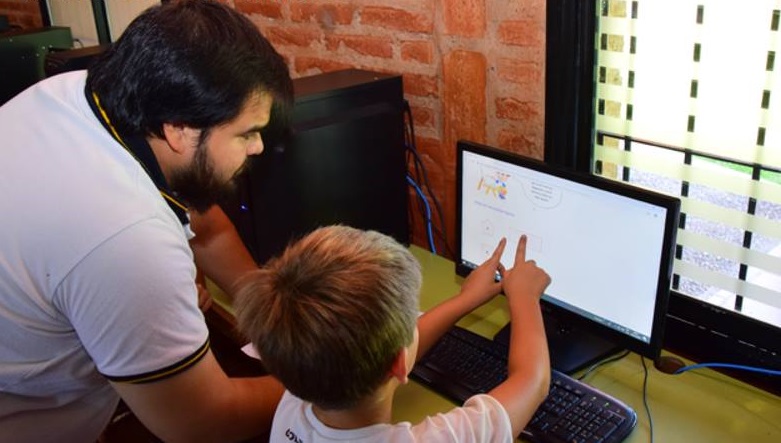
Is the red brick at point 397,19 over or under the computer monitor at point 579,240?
over

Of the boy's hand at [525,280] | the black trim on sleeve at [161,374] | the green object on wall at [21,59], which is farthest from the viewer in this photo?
the green object on wall at [21,59]

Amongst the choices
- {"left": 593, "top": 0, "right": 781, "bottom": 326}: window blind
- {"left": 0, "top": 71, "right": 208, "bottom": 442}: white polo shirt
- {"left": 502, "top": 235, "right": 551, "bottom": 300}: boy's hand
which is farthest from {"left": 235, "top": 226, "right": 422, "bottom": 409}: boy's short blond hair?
{"left": 593, "top": 0, "right": 781, "bottom": 326}: window blind

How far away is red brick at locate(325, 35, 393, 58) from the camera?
1878 mm

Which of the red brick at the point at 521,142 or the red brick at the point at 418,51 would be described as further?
the red brick at the point at 418,51

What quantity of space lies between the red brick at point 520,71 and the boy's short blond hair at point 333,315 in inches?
28.8

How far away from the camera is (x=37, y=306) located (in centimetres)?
104

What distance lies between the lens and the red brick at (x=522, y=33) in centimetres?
152

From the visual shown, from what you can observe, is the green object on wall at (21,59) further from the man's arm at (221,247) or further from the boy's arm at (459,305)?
the boy's arm at (459,305)

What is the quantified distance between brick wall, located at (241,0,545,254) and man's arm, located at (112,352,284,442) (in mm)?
791

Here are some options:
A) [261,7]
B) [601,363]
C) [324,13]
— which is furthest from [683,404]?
[261,7]

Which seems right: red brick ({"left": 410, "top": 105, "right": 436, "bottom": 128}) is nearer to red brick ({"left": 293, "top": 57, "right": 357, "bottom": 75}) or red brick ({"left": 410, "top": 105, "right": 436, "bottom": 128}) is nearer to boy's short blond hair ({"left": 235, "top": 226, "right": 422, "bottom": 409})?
red brick ({"left": 293, "top": 57, "right": 357, "bottom": 75})

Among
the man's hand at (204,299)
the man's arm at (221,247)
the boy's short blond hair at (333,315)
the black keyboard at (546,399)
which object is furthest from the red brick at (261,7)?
the boy's short blond hair at (333,315)

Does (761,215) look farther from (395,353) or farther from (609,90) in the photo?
(395,353)

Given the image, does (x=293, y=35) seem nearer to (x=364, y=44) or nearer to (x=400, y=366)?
(x=364, y=44)
